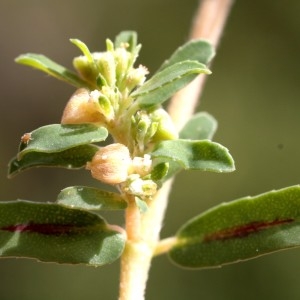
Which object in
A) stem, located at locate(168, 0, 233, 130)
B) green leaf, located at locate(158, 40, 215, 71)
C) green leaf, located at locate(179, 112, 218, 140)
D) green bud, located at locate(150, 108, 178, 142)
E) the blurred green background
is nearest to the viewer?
green bud, located at locate(150, 108, 178, 142)

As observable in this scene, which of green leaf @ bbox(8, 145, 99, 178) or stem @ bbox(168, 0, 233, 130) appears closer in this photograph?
green leaf @ bbox(8, 145, 99, 178)

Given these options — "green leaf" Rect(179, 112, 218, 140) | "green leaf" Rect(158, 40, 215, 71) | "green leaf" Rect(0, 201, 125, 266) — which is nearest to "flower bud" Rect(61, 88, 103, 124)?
"green leaf" Rect(0, 201, 125, 266)

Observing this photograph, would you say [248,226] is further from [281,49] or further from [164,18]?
[164,18]

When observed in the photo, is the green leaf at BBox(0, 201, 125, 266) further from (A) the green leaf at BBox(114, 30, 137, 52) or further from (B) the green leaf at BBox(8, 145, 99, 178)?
(A) the green leaf at BBox(114, 30, 137, 52)

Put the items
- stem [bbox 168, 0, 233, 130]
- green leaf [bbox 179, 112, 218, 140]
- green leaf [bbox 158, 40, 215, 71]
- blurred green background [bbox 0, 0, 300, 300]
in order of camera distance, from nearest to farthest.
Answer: green leaf [bbox 158, 40, 215, 71], green leaf [bbox 179, 112, 218, 140], stem [bbox 168, 0, 233, 130], blurred green background [bbox 0, 0, 300, 300]

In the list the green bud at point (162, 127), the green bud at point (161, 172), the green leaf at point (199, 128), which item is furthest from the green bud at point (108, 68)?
the green leaf at point (199, 128)

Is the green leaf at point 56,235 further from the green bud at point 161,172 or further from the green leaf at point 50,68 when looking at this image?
the green leaf at point 50,68
